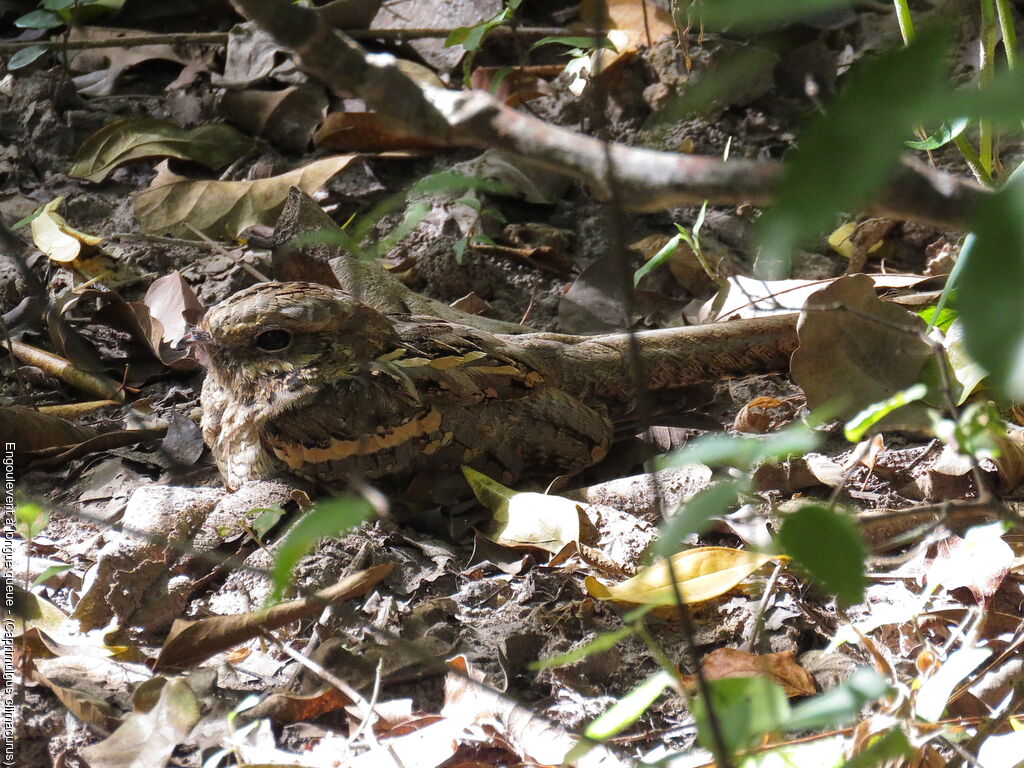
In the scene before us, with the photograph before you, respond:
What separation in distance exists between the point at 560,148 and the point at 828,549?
0.44 metres

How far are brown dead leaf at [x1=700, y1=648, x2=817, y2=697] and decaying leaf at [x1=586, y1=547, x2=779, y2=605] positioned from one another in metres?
0.14

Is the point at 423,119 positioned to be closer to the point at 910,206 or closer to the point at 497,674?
the point at 910,206

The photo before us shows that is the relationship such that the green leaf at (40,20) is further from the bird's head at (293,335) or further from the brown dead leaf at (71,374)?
the bird's head at (293,335)

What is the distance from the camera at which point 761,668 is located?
1.86m

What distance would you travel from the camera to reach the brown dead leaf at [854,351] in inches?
104

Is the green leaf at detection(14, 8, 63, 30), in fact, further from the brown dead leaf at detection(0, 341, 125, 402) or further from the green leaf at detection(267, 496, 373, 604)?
the green leaf at detection(267, 496, 373, 604)

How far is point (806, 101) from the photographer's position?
4.28 m

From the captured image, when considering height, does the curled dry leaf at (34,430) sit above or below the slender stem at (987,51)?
below

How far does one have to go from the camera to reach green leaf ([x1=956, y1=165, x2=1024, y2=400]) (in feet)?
1.69

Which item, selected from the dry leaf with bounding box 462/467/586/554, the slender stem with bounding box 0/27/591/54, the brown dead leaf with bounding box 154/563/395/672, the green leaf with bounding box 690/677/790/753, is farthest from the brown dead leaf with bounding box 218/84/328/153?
the green leaf with bounding box 690/677/790/753

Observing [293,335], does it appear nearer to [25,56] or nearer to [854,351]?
[854,351]

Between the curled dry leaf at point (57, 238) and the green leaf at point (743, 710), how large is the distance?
11.1 feet

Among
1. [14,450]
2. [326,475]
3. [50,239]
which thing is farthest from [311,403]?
[50,239]

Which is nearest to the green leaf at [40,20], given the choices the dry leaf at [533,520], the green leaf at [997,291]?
the dry leaf at [533,520]
